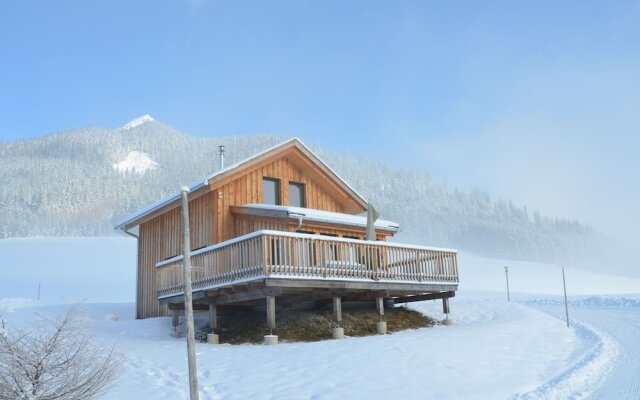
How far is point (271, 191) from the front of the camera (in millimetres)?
23000

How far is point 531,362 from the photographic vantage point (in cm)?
1302

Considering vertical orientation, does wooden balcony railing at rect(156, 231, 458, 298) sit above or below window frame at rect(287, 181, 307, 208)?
below

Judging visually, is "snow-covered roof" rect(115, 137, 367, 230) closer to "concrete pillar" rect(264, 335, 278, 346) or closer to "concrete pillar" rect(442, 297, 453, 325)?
"concrete pillar" rect(442, 297, 453, 325)

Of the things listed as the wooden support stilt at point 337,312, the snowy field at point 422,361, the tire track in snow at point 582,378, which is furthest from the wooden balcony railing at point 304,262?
the tire track in snow at point 582,378

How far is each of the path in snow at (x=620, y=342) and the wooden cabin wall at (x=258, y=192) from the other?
1102cm

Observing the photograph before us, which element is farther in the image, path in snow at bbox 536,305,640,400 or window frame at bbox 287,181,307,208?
window frame at bbox 287,181,307,208

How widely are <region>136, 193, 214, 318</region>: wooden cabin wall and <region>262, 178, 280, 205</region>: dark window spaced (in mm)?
2373

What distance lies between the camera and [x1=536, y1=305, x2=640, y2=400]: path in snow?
34.5 ft

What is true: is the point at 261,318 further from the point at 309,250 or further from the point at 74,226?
the point at 74,226

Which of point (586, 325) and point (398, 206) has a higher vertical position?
point (398, 206)

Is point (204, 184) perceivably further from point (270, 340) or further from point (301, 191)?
point (270, 340)

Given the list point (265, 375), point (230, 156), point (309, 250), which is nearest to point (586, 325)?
point (309, 250)

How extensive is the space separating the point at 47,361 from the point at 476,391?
680cm

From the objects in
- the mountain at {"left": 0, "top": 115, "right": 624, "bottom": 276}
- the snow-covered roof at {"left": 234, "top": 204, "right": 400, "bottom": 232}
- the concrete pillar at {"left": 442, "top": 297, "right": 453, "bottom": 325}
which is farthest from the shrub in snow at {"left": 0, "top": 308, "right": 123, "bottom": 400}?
the mountain at {"left": 0, "top": 115, "right": 624, "bottom": 276}
